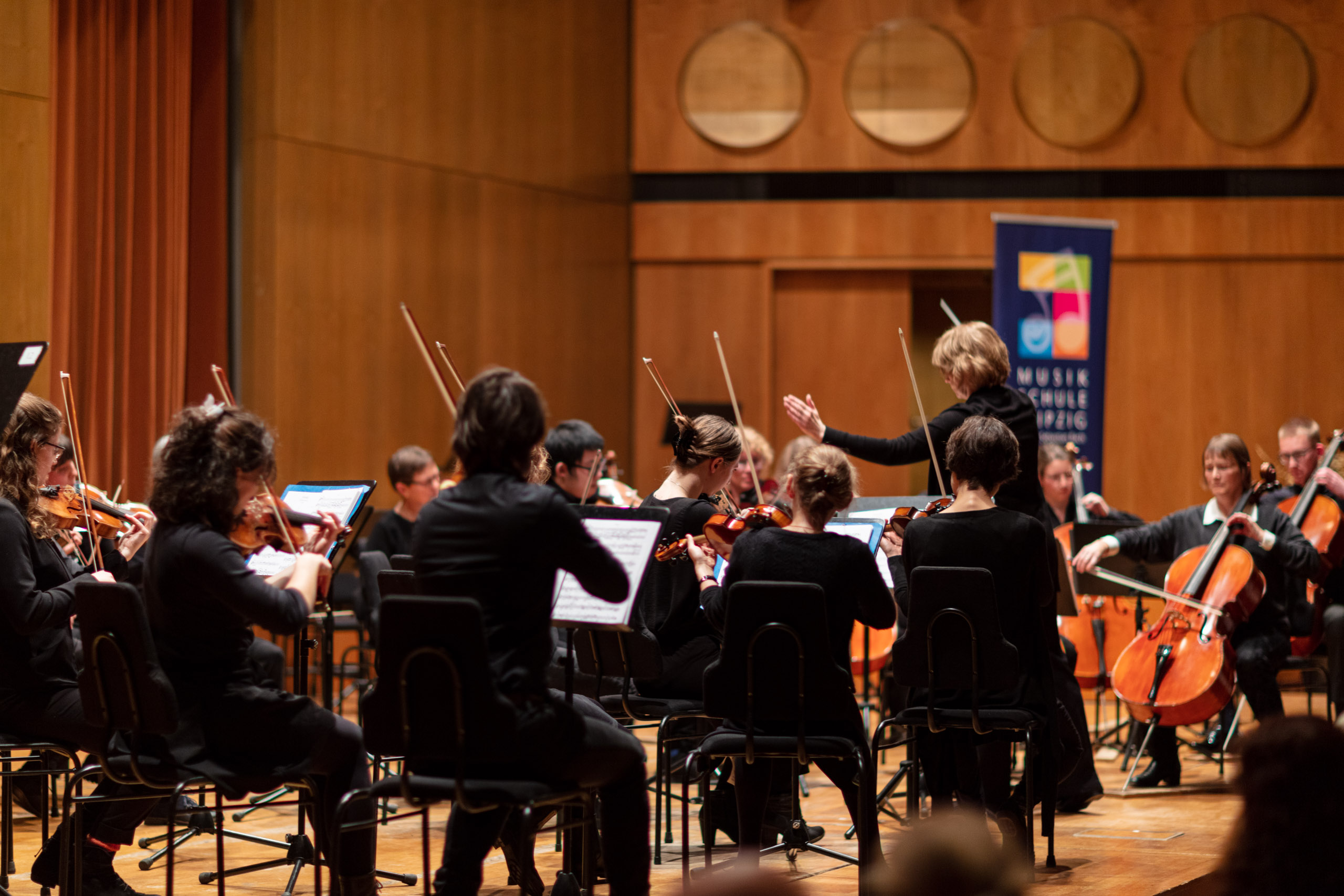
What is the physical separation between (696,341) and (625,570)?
5.93 meters

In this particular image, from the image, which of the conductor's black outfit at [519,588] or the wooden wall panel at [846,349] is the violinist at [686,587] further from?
the wooden wall panel at [846,349]

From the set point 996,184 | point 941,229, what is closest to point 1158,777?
point 941,229

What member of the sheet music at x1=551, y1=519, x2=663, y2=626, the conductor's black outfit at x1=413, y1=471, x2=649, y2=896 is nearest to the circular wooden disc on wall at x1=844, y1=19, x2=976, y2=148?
the sheet music at x1=551, y1=519, x2=663, y2=626

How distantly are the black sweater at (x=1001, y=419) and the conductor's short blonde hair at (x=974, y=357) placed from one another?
34 millimetres

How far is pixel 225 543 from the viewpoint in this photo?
2793mm

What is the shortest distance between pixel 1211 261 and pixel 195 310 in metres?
5.51

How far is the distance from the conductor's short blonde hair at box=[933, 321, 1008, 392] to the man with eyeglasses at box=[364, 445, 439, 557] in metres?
2.54

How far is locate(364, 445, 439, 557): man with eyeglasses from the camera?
5945 millimetres

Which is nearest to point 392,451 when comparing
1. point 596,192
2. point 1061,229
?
point 596,192

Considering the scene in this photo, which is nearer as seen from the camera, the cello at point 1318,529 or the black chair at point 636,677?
the black chair at point 636,677

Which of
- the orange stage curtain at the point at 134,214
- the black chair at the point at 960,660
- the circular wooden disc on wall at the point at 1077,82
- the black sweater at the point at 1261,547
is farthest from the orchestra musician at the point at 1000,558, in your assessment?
the circular wooden disc on wall at the point at 1077,82

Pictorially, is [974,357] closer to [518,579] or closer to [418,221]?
[518,579]

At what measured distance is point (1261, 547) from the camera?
199 inches

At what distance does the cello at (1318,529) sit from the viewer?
5188 millimetres
